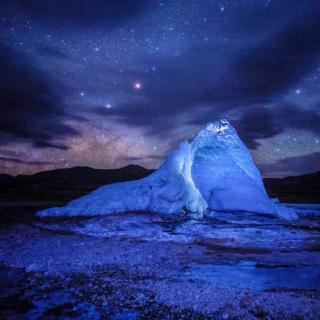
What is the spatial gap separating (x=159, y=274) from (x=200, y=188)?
535 inches

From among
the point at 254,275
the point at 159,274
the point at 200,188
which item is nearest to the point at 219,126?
the point at 200,188

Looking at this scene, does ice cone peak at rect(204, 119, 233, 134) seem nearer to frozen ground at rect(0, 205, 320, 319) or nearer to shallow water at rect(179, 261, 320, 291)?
frozen ground at rect(0, 205, 320, 319)

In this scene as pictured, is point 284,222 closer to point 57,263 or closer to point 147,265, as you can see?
point 147,265

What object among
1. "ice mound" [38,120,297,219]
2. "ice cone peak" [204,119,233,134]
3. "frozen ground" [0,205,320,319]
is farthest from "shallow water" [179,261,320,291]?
"ice cone peak" [204,119,233,134]

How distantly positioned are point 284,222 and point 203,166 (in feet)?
20.6

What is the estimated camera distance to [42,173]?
516 feet

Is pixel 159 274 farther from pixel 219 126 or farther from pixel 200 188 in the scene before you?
pixel 219 126

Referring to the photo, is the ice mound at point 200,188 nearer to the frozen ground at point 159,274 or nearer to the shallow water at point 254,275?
the frozen ground at point 159,274

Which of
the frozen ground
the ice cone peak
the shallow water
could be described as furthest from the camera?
the ice cone peak

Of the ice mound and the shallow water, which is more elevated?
the ice mound

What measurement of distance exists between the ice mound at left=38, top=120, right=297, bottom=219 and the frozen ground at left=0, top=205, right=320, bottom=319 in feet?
16.1

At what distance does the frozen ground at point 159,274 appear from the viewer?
18.8 ft

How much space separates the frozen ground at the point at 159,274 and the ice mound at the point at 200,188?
193 inches

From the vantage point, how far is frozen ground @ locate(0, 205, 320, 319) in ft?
18.8
